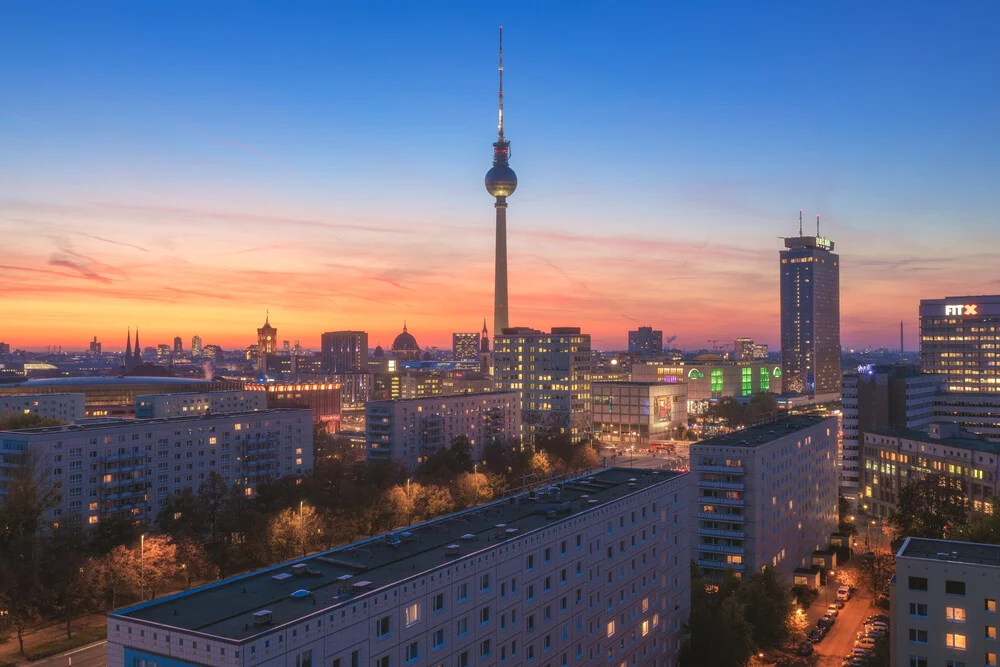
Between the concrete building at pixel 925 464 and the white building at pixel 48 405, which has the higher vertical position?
the white building at pixel 48 405

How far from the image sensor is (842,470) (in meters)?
128

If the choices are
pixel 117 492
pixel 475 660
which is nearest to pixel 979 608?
pixel 475 660

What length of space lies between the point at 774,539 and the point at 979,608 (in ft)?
103

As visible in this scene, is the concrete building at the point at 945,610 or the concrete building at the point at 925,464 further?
the concrete building at the point at 925,464

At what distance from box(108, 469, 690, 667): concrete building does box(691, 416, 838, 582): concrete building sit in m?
15.3

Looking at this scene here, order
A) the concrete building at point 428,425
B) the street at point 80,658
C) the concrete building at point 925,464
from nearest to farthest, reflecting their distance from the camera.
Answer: the street at point 80,658 → the concrete building at point 925,464 → the concrete building at point 428,425

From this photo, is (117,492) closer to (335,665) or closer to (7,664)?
(7,664)

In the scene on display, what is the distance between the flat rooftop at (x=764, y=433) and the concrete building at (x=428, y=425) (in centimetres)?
5421

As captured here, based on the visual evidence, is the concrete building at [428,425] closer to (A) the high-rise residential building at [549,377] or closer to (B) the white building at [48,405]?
(A) the high-rise residential building at [549,377]

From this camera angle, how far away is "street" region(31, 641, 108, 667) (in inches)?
2221

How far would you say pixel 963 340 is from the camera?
18825 centimetres

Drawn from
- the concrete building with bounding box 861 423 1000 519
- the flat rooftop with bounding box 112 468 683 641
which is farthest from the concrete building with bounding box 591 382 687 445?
the flat rooftop with bounding box 112 468 683 641

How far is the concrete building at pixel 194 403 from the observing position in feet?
442

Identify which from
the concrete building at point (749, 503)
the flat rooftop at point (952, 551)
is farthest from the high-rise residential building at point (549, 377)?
the flat rooftop at point (952, 551)
